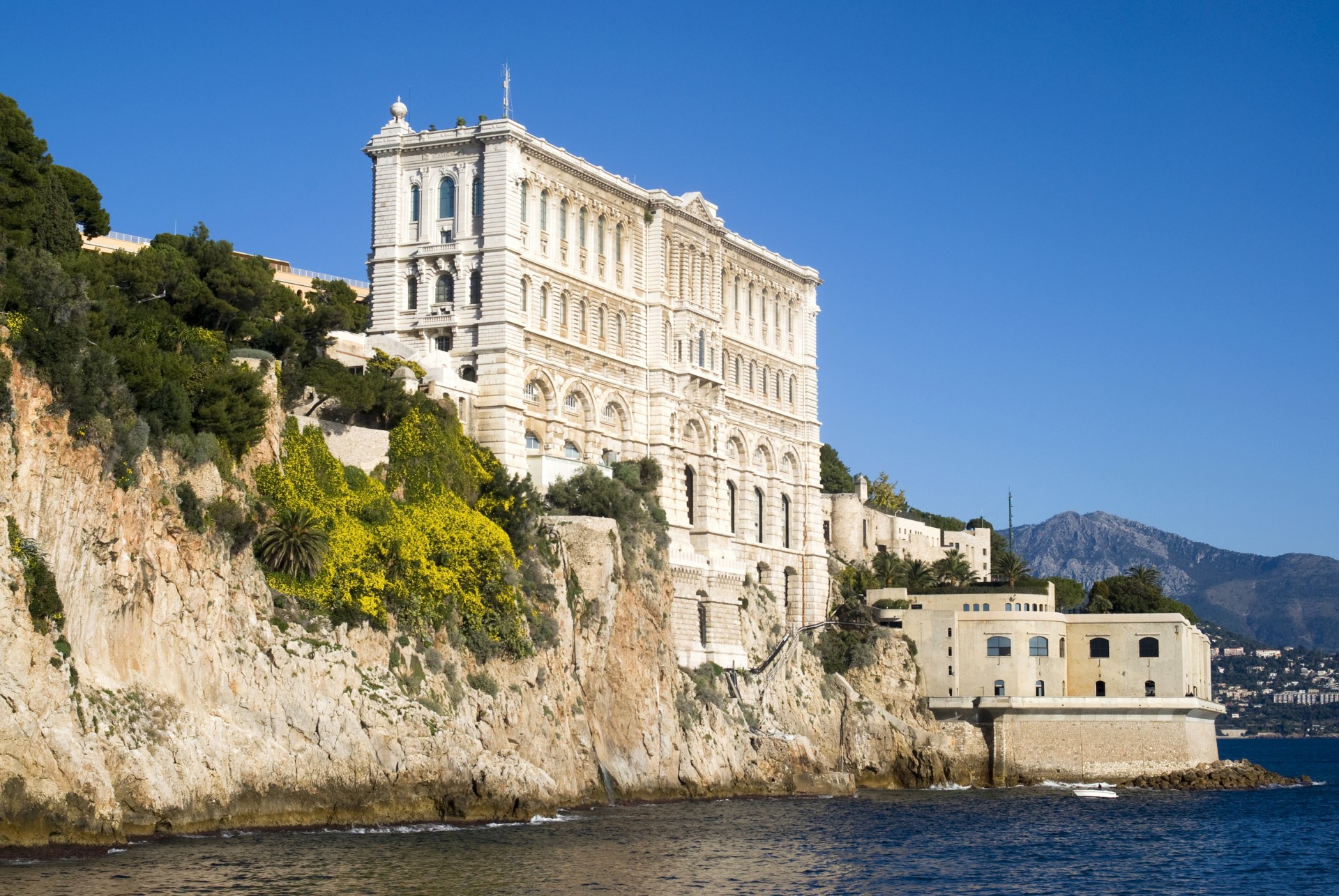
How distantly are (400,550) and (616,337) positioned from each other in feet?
74.9

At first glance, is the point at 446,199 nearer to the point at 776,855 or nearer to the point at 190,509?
the point at 190,509

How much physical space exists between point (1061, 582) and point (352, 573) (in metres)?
73.1

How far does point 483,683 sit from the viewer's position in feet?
204

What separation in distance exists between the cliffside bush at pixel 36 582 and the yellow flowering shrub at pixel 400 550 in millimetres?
10660

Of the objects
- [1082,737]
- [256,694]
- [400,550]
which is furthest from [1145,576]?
[256,694]

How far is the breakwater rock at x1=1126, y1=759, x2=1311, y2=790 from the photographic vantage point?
8925 cm

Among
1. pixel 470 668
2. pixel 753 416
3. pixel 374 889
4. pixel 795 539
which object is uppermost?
pixel 753 416

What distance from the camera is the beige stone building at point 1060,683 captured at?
89938 mm

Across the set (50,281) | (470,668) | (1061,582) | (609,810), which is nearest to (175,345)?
(50,281)

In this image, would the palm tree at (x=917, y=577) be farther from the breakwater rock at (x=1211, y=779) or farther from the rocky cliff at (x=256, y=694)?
the rocky cliff at (x=256, y=694)

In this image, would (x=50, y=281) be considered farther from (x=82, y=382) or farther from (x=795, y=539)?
(x=795, y=539)

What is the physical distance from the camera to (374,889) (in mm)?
43812

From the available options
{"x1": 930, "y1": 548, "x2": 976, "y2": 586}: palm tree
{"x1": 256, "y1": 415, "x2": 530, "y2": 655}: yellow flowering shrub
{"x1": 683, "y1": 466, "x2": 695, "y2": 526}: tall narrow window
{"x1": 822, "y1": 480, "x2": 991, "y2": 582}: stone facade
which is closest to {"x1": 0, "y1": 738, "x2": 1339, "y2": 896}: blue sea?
{"x1": 256, "y1": 415, "x2": 530, "y2": 655}: yellow flowering shrub

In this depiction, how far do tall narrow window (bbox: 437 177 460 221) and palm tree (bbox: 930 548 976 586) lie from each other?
41.6 metres
